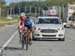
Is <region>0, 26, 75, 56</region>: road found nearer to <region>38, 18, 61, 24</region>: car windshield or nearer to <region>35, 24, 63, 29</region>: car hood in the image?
<region>35, 24, 63, 29</region>: car hood

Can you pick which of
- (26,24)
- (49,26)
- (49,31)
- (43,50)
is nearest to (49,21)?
(49,26)

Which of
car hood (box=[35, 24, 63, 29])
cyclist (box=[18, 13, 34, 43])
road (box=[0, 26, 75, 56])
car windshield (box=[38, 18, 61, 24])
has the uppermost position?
cyclist (box=[18, 13, 34, 43])

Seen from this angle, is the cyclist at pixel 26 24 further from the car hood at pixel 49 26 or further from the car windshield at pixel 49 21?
the car windshield at pixel 49 21

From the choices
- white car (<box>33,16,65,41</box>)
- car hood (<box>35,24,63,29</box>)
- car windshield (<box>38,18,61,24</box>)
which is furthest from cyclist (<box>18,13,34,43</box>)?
car windshield (<box>38,18,61,24</box>)

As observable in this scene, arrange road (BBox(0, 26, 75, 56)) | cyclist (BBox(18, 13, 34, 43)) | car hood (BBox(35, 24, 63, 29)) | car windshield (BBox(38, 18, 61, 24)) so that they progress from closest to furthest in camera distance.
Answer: road (BBox(0, 26, 75, 56)) → cyclist (BBox(18, 13, 34, 43)) → car hood (BBox(35, 24, 63, 29)) → car windshield (BBox(38, 18, 61, 24))

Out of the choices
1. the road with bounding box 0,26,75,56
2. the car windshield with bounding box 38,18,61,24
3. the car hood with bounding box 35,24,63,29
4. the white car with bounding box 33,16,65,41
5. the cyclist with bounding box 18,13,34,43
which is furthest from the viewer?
the car windshield with bounding box 38,18,61,24

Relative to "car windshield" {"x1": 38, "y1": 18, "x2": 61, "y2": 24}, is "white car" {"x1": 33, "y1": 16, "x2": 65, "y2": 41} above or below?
below

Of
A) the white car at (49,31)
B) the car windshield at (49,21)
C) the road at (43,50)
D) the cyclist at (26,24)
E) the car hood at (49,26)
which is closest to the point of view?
the road at (43,50)

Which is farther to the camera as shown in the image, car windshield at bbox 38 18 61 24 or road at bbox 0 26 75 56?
car windshield at bbox 38 18 61 24

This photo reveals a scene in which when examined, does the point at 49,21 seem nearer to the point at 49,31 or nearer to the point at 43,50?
the point at 49,31

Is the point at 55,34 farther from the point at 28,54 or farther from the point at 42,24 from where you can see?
the point at 28,54

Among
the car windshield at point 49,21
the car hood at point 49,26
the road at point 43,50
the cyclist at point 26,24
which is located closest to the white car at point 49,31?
the car hood at point 49,26

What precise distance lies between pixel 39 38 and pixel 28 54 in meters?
8.53

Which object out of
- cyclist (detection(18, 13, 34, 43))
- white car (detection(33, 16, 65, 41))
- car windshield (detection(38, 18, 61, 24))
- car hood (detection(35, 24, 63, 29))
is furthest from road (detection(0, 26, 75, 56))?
car windshield (detection(38, 18, 61, 24))
